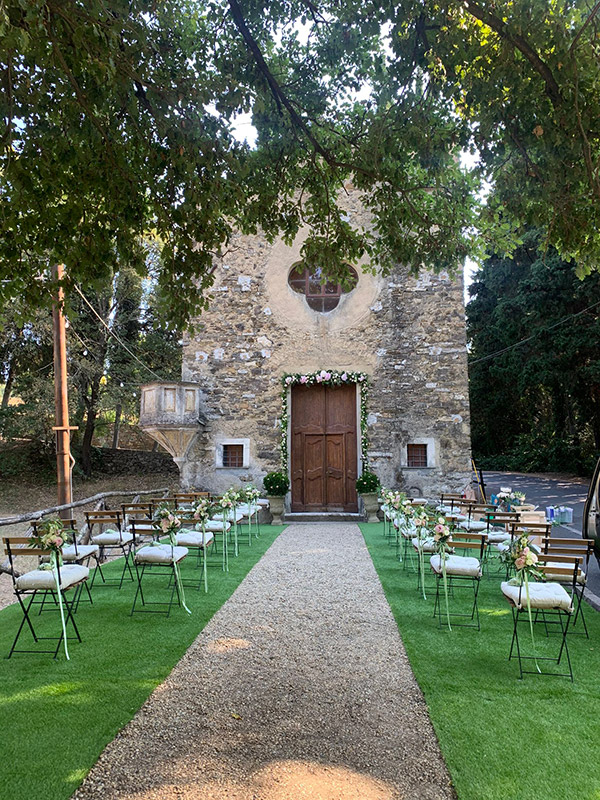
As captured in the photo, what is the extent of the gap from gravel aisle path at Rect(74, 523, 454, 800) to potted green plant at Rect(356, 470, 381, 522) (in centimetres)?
716

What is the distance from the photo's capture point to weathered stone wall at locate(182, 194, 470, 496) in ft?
45.3

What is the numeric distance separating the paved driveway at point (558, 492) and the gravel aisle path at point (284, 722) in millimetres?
4339

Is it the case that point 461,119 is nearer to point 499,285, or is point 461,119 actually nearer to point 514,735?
point 514,735

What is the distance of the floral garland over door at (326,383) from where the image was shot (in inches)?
550

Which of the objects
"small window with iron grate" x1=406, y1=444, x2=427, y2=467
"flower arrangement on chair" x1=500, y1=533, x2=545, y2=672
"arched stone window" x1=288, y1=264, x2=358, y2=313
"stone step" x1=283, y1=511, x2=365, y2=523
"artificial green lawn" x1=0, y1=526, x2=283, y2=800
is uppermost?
"arched stone window" x1=288, y1=264, x2=358, y2=313

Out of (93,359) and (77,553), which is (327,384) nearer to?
(77,553)

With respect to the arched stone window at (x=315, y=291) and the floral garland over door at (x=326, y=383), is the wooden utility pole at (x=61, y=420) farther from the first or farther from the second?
the arched stone window at (x=315, y=291)

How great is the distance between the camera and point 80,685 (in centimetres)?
393

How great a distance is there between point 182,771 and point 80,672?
1657 millimetres

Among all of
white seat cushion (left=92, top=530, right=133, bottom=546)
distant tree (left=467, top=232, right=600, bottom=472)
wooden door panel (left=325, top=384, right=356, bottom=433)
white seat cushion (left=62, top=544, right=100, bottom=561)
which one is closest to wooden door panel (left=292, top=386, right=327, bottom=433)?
wooden door panel (left=325, top=384, right=356, bottom=433)

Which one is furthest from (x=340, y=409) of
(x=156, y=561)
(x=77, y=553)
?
(x=156, y=561)

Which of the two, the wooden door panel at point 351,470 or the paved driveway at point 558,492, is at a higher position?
the wooden door panel at point 351,470

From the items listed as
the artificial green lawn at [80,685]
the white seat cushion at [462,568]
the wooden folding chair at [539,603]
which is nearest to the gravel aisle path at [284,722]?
the artificial green lawn at [80,685]

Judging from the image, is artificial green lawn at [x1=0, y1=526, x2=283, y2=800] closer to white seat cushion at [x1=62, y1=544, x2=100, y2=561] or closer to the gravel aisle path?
the gravel aisle path
